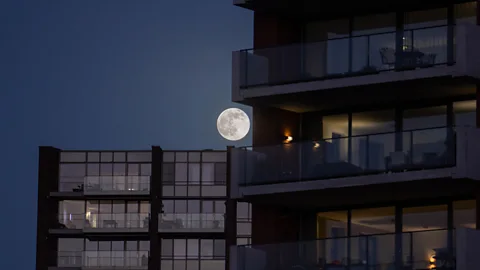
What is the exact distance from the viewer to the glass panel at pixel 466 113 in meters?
36.3

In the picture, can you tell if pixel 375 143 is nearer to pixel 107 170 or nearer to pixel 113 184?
pixel 113 184

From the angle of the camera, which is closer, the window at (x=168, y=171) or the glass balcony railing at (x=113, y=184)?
the glass balcony railing at (x=113, y=184)

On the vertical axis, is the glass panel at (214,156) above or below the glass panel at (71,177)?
above

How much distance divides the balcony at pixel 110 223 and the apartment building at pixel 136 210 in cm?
8

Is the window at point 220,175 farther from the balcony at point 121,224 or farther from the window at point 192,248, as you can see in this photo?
the balcony at point 121,224

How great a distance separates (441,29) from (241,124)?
71.6 m

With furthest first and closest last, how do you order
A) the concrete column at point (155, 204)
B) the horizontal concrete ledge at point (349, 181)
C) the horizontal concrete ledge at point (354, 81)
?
the concrete column at point (155, 204) < the horizontal concrete ledge at point (354, 81) < the horizontal concrete ledge at point (349, 181)

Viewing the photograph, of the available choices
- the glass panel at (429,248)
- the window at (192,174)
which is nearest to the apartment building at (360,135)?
the glass panel at (429,248)

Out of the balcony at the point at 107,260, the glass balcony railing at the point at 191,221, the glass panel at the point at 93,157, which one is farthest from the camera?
the glass panel at the point at 93,157

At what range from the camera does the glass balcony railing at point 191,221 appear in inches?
5423

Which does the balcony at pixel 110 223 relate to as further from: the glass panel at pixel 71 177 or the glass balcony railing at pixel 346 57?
the glass balcony railing at pixel 346 57

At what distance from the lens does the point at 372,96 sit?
37.2 m

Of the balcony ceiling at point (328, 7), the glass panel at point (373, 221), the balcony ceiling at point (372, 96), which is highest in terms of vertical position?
the balcony ceiling at point (328, 7)

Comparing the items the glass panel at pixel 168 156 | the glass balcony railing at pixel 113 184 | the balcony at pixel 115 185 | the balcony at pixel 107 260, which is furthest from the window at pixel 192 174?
the balcony at pixel 107 260
